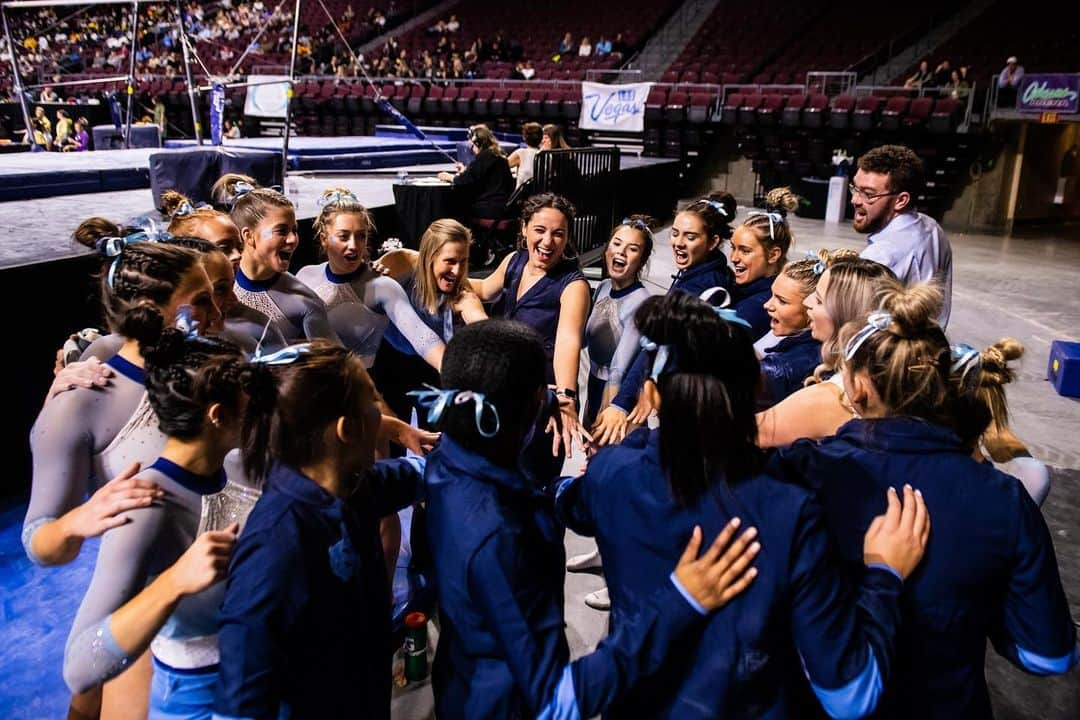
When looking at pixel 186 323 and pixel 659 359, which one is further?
pixel 186 323

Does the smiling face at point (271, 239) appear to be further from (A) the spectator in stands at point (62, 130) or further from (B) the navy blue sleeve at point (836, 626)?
(A) the spectator in stands at point (62, 130)

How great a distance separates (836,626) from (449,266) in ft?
6.37

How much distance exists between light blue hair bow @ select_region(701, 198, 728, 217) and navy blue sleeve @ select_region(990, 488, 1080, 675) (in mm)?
1919

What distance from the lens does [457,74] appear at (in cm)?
1650

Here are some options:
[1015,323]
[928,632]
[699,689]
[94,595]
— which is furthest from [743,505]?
[1015,323]

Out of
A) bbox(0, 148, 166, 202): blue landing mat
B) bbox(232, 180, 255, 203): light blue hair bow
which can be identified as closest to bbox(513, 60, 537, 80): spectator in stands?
bbox(0, 148, 166, 202): blue landing mat

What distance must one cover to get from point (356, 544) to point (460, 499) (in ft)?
0.65

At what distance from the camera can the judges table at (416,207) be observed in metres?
5.68

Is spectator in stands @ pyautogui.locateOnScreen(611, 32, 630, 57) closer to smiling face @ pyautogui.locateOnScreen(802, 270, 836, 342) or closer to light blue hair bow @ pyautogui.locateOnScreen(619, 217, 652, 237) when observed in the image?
light blue hair bow @ pyautogui.locateOnScreen(619, 217, 652, 237)

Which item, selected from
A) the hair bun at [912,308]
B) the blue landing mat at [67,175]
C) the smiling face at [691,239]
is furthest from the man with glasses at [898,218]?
the blue landing mat at [67,175]

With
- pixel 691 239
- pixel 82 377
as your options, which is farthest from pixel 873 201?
pixel 82 377

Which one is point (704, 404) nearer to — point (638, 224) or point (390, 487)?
point (390, 487)

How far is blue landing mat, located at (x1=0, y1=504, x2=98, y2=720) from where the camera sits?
7.14 feet

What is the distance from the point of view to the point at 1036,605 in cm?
130
